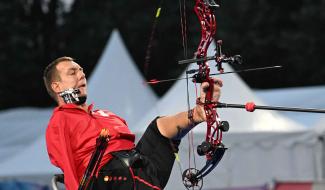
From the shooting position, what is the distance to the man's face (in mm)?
5387

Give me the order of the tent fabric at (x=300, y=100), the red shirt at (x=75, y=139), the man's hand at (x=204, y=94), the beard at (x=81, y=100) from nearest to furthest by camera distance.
→ the man's hand at (x=204, y=94) < the red shirt at (x=75, y=139) < the beard at (x=81, y=100) < the tent fabric at (x=300, y=100)

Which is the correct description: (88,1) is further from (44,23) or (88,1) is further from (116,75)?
(116,75)

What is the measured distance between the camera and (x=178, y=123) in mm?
5082

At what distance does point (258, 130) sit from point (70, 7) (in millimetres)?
19885

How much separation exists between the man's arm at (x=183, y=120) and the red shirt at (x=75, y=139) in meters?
0.29

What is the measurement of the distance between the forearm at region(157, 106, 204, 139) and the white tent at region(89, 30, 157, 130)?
7688 millimetres

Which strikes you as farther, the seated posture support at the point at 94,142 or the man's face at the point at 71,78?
the man's face at the point at 71,78

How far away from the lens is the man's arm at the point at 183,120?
469 cm

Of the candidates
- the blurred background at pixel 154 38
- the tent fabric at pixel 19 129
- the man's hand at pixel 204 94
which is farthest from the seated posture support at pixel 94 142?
the blurred background at pixel 154 38

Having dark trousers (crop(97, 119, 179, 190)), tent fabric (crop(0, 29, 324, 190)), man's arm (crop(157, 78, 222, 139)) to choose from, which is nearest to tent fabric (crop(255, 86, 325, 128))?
tent fabric (crop(0, 29, 324, 190))

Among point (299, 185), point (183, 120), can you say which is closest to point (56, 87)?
point (183, 120)

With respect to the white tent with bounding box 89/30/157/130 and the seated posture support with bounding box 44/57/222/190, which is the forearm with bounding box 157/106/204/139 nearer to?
the seated posture support with bounding box 44/57/222/190

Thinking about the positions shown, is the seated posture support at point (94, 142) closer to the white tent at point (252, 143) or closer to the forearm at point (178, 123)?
the forearm at point (178, 123)

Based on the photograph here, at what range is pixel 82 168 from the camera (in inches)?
206
